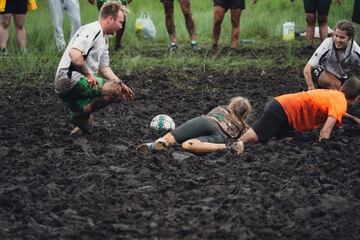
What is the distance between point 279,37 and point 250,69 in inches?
170

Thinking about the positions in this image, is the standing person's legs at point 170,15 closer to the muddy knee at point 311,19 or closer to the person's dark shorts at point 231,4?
the person's dark shorts at point 231,4

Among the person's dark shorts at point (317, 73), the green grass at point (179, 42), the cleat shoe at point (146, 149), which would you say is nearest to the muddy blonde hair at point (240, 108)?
the cleat shoe at point (146, 149)

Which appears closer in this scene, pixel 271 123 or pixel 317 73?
pixel 271 123

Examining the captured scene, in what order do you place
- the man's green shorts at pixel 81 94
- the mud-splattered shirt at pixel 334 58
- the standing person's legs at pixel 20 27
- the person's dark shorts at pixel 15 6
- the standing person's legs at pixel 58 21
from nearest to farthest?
the man's green shorts at pixel 81 94 < the mud-splattered shirt at pixel 334 58 < the person's dark shorts at pixel 15 6 < the standing person's legs at pixel 20 27 < the standing person's legs at pixel 58 21

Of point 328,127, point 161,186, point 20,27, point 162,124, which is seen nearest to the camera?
point 161,186

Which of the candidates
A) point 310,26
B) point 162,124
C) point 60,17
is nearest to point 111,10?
point 162,124

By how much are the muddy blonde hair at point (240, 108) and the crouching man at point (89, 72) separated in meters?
0.95

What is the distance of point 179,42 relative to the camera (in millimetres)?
14359

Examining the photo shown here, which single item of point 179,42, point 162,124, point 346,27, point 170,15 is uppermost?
point 346,27

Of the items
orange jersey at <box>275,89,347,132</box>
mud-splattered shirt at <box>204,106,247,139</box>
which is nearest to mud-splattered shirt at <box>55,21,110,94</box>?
mud-splattered shirt at <box>204,106,247,139</box>

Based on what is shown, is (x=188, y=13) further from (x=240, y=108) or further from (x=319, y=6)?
(x=240, y=108)

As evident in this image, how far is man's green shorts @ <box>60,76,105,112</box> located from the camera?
7305 millimetres

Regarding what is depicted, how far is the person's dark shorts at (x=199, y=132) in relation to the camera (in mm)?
6840

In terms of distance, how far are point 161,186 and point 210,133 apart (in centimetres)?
139
